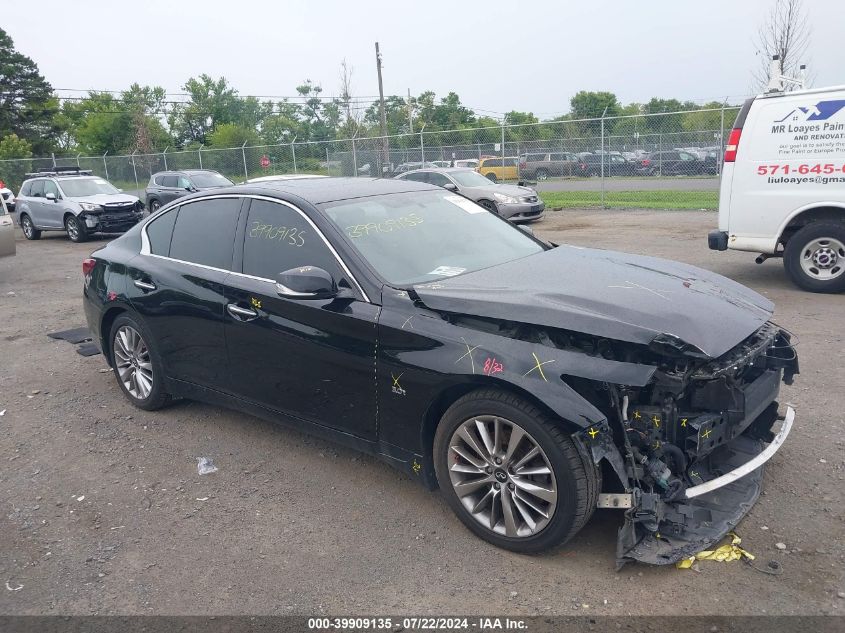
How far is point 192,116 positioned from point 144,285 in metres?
73.4

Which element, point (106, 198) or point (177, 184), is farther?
point (177, 184)

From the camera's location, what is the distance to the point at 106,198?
1745cm

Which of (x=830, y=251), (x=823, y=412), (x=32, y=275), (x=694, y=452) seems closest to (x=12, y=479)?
(x=694, y=452)

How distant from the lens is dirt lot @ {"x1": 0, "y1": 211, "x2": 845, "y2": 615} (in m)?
→ 3.01

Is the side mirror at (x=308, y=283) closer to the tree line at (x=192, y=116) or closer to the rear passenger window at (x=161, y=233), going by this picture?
the rear passenger window at (x=161, y=233)

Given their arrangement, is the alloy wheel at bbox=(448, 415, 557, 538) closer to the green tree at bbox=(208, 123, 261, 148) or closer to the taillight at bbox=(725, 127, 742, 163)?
the taillight at bbox=(725, 127, 742, 163)

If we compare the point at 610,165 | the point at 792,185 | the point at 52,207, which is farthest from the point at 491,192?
the point at 52,207

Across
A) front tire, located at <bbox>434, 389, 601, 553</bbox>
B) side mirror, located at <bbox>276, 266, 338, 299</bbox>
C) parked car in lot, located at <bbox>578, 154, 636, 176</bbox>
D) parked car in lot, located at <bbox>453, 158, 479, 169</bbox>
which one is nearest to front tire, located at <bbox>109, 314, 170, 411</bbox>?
side mirror, located at <bbox>276, 266, 338, 299</bbox>

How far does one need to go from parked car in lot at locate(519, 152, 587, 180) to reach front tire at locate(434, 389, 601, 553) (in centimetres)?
2041

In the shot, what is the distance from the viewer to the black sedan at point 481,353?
308cm

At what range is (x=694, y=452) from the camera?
123 inches

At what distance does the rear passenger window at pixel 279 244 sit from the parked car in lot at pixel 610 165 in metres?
18.6

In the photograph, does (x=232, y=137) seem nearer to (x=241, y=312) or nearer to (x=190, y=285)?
(x=190, y=285)

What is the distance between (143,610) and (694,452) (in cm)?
257
